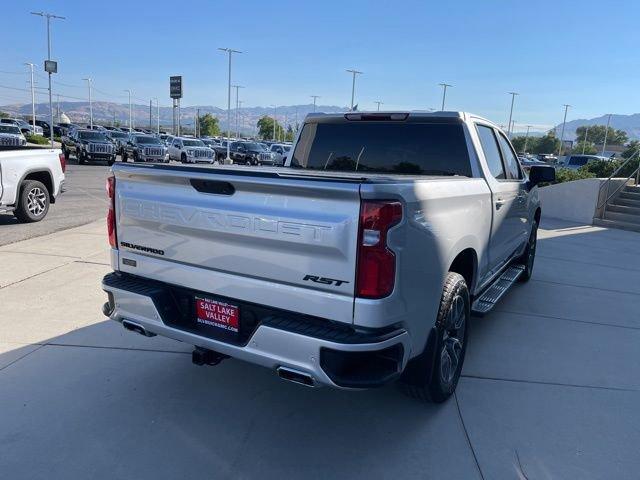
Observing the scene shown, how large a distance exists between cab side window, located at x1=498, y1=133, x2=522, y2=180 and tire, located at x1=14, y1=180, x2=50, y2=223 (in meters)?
8.18

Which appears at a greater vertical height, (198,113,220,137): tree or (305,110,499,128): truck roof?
(198,113,220,137): tree

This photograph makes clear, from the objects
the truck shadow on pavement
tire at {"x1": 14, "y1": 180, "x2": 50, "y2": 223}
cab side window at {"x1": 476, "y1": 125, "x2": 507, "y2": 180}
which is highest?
cab side window at {"x1": 476, "y1": 125, "x2": 507, "y2": 180}

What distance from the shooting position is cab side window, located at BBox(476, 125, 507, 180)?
4.57 meters

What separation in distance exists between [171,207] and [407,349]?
1.61m

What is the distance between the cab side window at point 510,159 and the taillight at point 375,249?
3.19 metres

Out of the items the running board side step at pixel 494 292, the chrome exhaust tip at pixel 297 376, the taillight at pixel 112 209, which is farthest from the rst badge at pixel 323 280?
the running board side step at pixel 494 292

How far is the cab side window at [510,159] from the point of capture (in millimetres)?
5309

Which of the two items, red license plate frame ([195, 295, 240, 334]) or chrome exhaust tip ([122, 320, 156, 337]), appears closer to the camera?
red license plate frame ([195, 295, 240, 334])

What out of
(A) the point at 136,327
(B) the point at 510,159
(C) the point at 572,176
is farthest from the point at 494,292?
(C) the point at 572,176

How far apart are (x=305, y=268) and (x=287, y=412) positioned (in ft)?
4.32

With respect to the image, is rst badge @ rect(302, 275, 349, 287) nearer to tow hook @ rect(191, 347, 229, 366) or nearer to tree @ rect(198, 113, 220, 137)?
tow hook @ rect(191, 347, 229, 366)

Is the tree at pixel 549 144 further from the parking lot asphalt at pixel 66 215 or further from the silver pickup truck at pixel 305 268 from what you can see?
the silver pickup truck at pixel 305 268

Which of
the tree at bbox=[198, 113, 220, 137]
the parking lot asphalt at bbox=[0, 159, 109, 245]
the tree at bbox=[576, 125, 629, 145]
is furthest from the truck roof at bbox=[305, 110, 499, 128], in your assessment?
the tree at bbox=[576, 125, 629, 145]

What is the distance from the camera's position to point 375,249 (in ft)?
8.18
